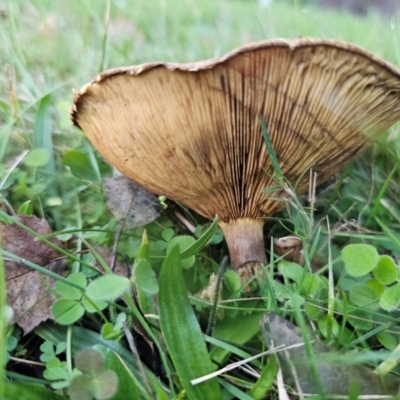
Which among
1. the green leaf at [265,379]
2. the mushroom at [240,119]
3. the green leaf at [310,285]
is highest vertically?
the mushroom at [240,119]

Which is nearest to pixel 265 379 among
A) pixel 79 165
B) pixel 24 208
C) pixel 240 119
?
pixel 240 119

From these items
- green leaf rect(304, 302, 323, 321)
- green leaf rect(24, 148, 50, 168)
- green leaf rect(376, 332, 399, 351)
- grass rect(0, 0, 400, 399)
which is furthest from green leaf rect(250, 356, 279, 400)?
green leaf rect(24, 148, 50, 168)

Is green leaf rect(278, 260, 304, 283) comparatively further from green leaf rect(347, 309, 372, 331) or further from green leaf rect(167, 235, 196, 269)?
green leaf rect(167, 235, 196, 269)

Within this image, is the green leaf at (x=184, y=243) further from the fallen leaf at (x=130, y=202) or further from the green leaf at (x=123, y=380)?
the green leaf at (x=123, y=380)

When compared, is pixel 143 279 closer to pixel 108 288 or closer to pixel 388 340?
pixel 108 288

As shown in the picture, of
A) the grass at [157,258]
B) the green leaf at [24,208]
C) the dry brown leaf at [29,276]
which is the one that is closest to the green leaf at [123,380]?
the grass at [157,258]

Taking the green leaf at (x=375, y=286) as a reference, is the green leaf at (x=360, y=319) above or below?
below

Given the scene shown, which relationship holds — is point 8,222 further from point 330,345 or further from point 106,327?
point 330,345
